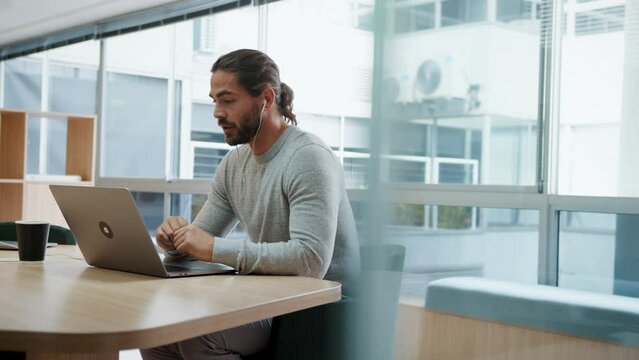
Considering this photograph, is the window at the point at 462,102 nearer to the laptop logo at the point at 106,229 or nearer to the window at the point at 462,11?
the window at the point at 462,11

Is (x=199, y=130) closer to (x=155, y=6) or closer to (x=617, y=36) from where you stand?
(x=155, y=6)

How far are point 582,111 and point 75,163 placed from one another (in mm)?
3884

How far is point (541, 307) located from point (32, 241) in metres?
1.36

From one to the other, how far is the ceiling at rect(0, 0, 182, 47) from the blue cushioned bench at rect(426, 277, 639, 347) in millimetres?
3265

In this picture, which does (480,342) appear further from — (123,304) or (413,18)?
(123,304)

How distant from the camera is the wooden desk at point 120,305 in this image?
96cm

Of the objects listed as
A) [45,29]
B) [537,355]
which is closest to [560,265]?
[537,355]

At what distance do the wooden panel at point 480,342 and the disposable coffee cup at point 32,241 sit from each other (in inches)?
42.1

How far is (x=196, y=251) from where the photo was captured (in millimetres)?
1599

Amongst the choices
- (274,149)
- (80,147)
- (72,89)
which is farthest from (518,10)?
(72,89)

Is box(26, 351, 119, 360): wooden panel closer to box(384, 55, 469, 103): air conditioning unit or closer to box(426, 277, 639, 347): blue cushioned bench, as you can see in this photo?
box(426, 277, 639, 347): blue cushioned bench

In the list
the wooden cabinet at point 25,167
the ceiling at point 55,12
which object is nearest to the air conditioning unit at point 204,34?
the ceiling at point 55,12

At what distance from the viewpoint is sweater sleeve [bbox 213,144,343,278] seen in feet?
5.20

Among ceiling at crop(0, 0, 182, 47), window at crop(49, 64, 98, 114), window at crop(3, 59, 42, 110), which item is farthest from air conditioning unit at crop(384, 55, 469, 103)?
window at crop(3, 59, 42, 110)
